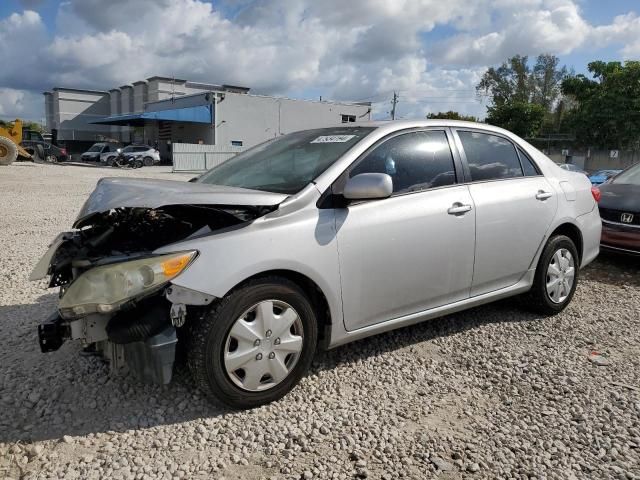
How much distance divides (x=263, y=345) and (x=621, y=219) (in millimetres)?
5273

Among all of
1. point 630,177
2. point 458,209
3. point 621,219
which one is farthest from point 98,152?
point 458,209

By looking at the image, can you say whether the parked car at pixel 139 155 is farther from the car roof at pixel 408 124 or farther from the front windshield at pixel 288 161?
the car roof at pixel 408 124

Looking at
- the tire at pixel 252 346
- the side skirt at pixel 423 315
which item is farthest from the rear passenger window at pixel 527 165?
the tire at pixel 252 346

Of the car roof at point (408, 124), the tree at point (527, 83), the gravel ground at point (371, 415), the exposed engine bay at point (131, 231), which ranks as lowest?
the gravel ground at point (371, 415)

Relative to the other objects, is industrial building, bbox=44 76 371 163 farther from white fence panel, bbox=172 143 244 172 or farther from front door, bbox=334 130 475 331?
front door, bbox=334 130 475 331

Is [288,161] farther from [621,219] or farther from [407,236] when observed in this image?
[621,219]

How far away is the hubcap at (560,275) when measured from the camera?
429 centimetres

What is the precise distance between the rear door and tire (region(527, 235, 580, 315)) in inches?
6.7

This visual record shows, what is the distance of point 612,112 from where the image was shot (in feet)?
125

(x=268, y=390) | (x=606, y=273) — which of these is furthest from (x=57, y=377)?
(x=606, y=273)

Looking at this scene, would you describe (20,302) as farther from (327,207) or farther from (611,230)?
(611,230)

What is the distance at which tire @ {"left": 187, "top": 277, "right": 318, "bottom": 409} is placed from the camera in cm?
258

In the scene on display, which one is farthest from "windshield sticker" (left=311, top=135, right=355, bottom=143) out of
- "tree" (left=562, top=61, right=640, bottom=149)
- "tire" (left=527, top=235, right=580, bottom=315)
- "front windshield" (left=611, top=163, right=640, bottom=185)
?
"tree" (left=562, top=61, right=640, bottom=149)

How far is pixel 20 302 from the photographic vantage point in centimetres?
448
